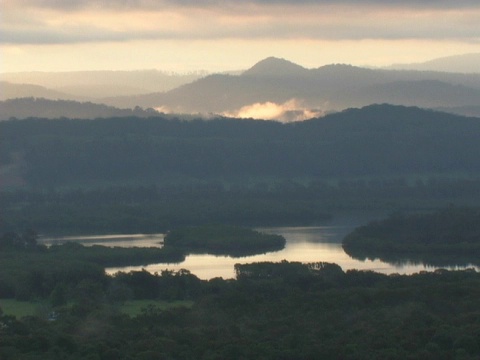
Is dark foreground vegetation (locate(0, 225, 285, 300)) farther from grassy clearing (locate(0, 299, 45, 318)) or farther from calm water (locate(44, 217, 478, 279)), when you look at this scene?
calm water (locate(44, 217, 478, 279))

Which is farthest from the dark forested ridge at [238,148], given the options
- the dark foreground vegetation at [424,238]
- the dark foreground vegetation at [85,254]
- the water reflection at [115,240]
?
the dark foreground vegetation at [85,254]

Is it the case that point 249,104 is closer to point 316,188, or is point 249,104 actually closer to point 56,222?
point 316,188

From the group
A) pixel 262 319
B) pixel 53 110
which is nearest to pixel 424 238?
pixel 262 319

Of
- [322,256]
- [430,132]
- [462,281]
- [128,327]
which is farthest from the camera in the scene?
[430,132]

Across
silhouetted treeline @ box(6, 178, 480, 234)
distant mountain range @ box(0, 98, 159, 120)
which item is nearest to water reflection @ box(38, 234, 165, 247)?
silhouetted treeline @ box(6, 178, 480, 234)

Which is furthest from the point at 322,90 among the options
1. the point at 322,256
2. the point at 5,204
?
the point at 322,256

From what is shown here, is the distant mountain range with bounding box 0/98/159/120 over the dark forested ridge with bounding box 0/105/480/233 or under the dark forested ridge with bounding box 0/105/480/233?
over
